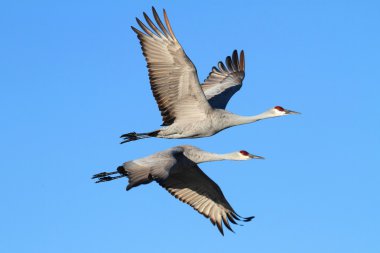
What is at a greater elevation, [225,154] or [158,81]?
[158,81]

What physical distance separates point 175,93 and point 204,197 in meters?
2.64

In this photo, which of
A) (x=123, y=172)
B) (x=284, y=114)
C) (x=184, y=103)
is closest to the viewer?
(x=123, y=172)

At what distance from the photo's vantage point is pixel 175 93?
19406mm

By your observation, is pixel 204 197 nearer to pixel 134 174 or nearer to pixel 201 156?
pixel 201 156

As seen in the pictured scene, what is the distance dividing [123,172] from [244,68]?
24.1 ft

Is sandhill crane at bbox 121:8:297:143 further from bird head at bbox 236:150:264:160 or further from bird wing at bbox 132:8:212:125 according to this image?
bird head at bbox 236:150:264:160

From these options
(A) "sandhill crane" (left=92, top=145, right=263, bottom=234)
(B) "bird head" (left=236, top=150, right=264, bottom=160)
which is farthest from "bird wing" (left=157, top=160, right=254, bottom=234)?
(B) "bird head" (left=236, top=150, right=264, bottom=160)

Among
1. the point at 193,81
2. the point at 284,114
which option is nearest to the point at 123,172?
the point at 193,81

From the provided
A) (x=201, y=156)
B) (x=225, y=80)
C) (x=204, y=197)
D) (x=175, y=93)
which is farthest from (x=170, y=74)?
(x=225, y=80)

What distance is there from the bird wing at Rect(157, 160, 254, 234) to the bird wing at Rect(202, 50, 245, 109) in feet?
7.53

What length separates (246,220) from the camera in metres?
20.5

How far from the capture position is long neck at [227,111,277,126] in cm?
1997

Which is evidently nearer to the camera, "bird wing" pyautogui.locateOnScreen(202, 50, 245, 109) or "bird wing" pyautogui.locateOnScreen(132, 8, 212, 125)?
"bird wing" pyautogui.locateOnScreen(132, 8, 212, 125)

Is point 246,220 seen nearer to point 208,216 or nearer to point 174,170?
point 208,216
